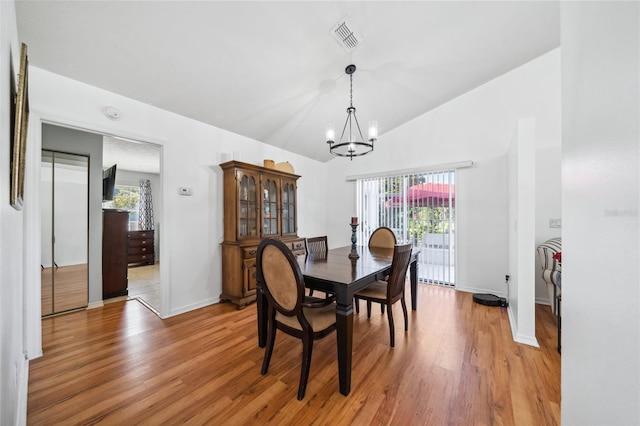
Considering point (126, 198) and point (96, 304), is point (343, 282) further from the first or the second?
point (126, 198)

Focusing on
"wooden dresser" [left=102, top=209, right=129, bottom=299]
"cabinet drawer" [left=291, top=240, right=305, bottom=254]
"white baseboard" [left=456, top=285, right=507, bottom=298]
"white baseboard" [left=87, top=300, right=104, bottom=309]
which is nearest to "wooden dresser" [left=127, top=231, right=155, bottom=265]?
"wooden dresser" [left=102, top=209, right=129, bottom=299]

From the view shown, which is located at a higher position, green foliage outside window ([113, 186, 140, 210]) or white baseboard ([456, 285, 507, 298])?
green foliage outside window ([113, 186, 140, 210])

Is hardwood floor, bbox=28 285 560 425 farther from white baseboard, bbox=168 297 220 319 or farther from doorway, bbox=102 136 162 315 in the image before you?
doorway, bbox=102 136 162 315

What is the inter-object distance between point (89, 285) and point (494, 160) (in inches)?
224

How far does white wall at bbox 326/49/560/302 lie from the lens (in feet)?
10.3

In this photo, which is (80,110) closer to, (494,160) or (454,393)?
(454,393)

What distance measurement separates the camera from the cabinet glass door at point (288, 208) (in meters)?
3.86

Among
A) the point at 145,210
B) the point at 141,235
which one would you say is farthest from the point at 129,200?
the point at 141,235

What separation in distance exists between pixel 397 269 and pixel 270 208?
7.18 feet

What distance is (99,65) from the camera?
205 cm

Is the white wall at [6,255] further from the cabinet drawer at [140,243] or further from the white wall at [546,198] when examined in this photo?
the white wall at [546,198]

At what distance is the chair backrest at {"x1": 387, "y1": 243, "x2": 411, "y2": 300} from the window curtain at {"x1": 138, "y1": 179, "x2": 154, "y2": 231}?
6291 mm

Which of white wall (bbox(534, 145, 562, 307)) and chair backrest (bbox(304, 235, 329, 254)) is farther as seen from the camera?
white wall (bbox(534, 145, 562, 307))

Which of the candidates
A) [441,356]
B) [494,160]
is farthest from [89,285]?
[494,160]
